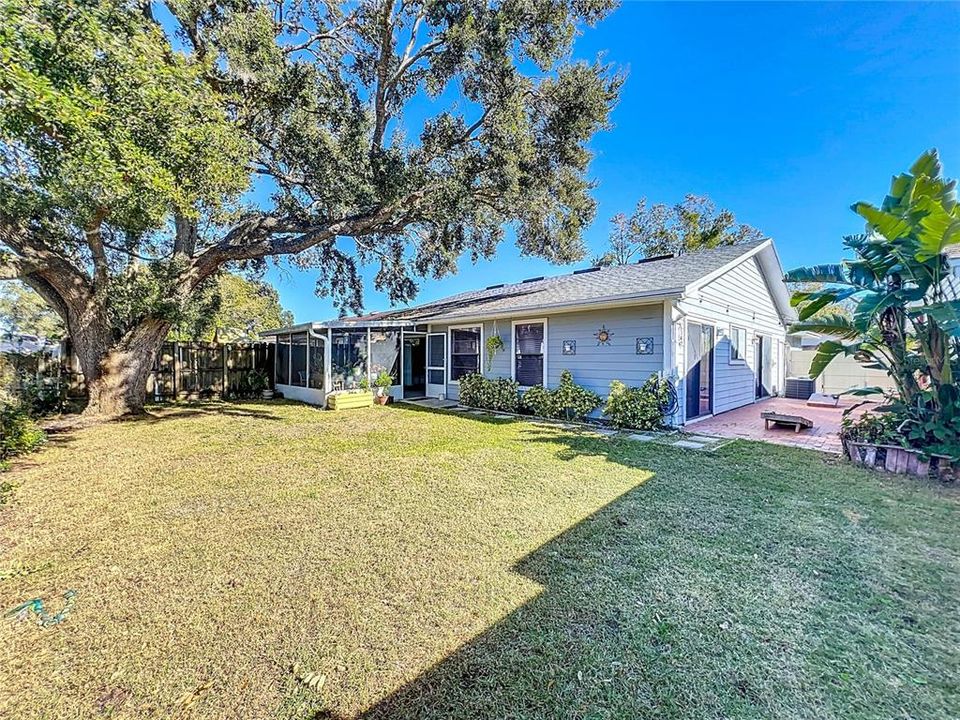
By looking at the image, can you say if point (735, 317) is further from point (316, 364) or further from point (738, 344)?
point (316, 364)

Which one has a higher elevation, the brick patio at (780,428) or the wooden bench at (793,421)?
the wooden bench at (793,421)

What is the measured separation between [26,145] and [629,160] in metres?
17.4

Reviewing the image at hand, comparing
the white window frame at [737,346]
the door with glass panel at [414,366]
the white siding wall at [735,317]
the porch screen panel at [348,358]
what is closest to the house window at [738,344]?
the white window frame at [737,346]

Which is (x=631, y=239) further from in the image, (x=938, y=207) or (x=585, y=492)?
(x=585, y=492)

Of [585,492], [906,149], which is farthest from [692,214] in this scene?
[585,492]

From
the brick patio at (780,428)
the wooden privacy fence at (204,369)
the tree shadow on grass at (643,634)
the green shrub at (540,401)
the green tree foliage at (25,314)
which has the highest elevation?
the green tree foliage at (25,314)

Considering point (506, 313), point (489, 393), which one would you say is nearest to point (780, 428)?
point (506, 313)

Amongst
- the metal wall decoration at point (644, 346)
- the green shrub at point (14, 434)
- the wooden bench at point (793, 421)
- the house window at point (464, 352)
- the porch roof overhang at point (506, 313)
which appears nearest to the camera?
the green shrub at point (14, 434)

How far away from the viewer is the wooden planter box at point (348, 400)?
11.9m

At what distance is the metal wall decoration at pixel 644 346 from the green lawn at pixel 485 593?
330 centimetres

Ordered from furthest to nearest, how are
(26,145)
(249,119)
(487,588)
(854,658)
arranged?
(249,119) < (26,145) < (487,588) < (854,658)

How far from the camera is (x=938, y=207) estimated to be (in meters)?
4.79

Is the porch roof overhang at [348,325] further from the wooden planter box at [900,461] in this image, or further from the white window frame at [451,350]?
the wooden planter box at [900,461]

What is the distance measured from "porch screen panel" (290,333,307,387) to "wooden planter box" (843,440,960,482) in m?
13.6
